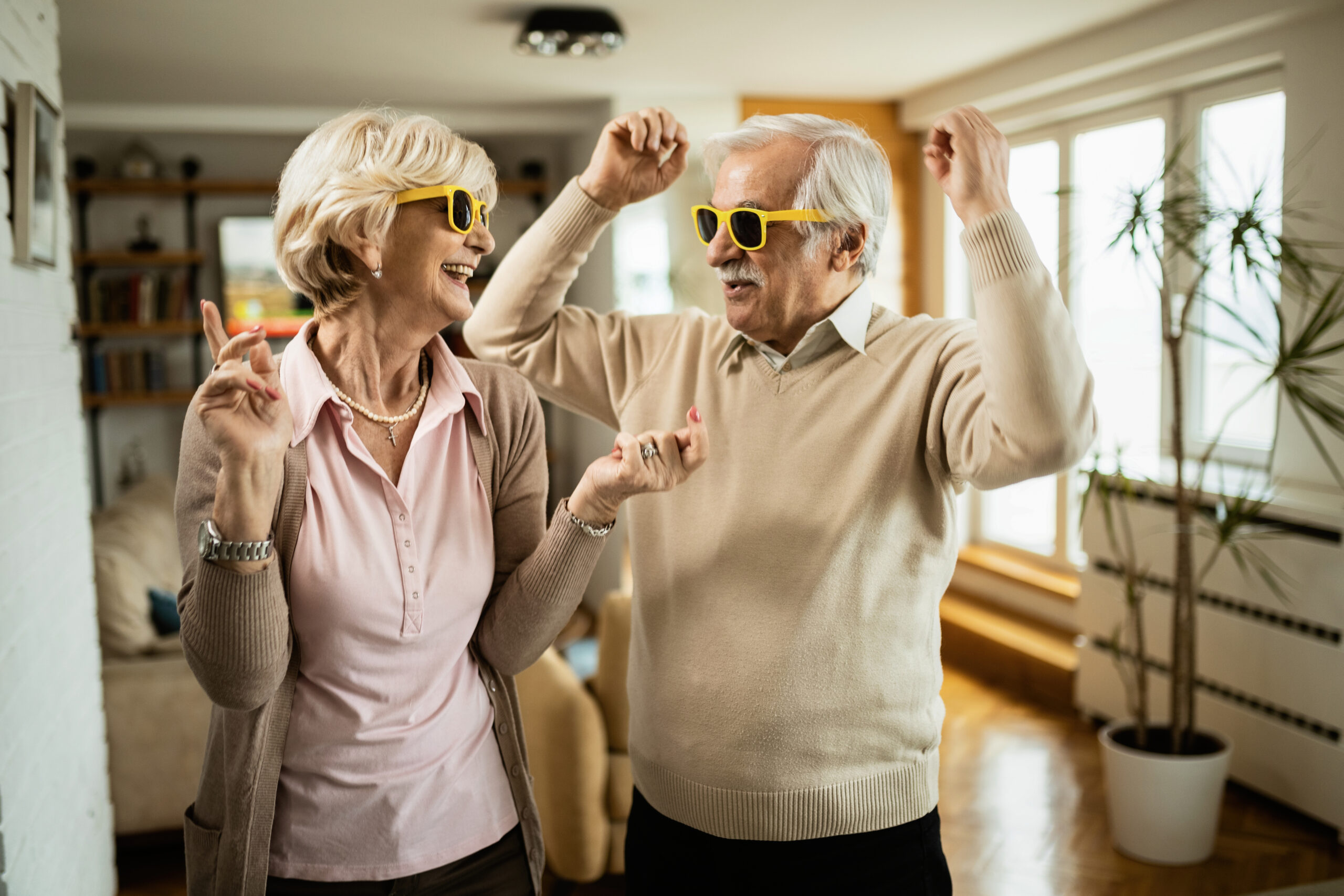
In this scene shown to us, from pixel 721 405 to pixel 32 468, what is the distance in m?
1.65

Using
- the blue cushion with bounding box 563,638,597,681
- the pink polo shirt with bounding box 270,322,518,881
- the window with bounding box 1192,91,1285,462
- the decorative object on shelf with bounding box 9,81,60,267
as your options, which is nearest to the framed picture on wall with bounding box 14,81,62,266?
the decorative object on shelf with bounding box 9,81,60,267

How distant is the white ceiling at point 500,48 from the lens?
384 cm

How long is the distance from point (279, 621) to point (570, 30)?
331 centimetres

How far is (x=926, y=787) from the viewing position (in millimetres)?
1344

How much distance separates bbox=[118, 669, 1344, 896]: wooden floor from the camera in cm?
305

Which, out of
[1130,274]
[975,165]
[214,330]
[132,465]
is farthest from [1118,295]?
[132,465]

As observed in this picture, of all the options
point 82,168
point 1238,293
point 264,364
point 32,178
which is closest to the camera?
point 264,364

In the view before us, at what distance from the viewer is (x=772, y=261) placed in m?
1.36

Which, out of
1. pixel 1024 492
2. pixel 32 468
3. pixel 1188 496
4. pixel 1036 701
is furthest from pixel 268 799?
pixel 1024 492

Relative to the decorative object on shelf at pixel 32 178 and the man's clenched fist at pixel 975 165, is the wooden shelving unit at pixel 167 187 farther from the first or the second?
the man's clenched fist at pixel 975 165

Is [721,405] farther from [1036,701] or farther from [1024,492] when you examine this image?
[1024,492]

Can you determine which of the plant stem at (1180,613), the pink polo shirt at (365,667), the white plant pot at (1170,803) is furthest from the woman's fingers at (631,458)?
the white plant pot at (1170,803)

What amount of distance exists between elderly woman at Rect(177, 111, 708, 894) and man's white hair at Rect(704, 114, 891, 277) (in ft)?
1.12

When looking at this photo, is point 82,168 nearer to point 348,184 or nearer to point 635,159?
point 635,159
